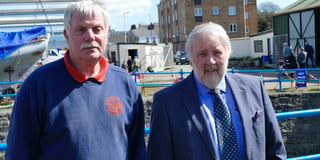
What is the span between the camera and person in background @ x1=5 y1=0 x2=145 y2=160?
2.20m

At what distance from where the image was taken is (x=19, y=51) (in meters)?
15.6

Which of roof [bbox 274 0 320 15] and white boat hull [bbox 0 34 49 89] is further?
roof [bbox 274 0 320 15]

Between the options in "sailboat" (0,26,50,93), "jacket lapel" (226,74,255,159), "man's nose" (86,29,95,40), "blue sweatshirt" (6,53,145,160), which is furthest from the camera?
"sailboat" (0,26,50,93)

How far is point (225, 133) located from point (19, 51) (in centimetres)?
1480

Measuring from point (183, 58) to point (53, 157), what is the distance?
39.8 meters

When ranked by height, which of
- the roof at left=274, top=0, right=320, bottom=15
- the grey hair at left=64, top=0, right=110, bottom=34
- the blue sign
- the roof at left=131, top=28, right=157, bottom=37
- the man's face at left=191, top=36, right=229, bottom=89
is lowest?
the blue sign

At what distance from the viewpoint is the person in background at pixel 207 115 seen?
2.36 metres

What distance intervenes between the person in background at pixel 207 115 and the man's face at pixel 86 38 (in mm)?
520

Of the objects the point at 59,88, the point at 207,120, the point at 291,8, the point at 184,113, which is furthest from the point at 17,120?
the point at 291,8

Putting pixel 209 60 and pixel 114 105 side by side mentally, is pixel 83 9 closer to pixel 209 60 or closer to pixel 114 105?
pixel 114 105

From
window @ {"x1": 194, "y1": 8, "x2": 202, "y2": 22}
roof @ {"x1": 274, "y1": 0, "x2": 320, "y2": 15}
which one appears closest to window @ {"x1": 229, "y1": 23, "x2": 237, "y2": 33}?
window @ {"x1": 194, "y1": 8, "x2": 202, "y2": 22}

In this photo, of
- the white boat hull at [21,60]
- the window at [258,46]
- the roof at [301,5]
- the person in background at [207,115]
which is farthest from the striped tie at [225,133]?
the window at [258,46]

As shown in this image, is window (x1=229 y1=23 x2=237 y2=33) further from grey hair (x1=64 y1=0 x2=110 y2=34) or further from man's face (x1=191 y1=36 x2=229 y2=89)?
grey hair (x1=64 y1=0 x2=110 y2=34)

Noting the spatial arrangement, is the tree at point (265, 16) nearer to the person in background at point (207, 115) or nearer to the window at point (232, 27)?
the window at point (232, 27)
